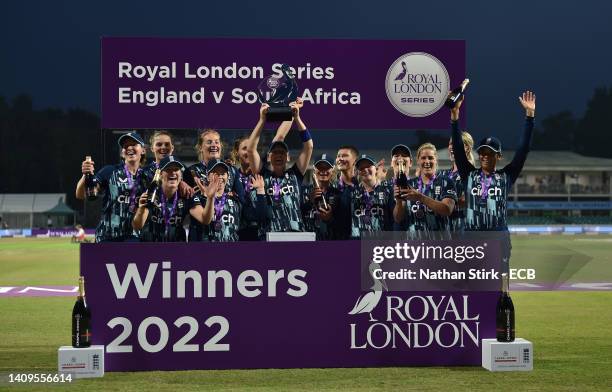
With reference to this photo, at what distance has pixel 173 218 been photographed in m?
9.30

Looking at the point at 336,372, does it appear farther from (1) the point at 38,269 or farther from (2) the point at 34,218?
(2) the point at 34,218

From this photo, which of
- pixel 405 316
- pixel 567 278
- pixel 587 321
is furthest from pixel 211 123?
pixel 567 278

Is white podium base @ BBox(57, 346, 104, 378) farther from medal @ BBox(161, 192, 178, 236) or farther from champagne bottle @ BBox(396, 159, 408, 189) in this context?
champagne bottle @ BBox(396, 159, 408, 189)

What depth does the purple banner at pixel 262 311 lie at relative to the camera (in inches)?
363

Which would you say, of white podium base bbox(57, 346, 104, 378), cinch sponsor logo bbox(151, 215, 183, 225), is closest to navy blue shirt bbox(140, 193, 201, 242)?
cinch sponsor logo bbox(151, 215, 183, 225)

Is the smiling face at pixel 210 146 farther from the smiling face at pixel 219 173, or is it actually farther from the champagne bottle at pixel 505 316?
the champagne bottle at pixel 505 316

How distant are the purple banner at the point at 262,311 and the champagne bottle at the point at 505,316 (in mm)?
228

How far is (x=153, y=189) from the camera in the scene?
906 centimetres

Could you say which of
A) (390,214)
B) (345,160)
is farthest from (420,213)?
(345,160)

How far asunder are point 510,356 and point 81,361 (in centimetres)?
→ 455

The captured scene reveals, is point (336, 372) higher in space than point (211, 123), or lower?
lower

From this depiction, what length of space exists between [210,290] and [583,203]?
74.6 meters

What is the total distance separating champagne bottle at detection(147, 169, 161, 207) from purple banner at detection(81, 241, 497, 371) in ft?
1.91

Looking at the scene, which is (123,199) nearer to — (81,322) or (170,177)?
(170,177)
